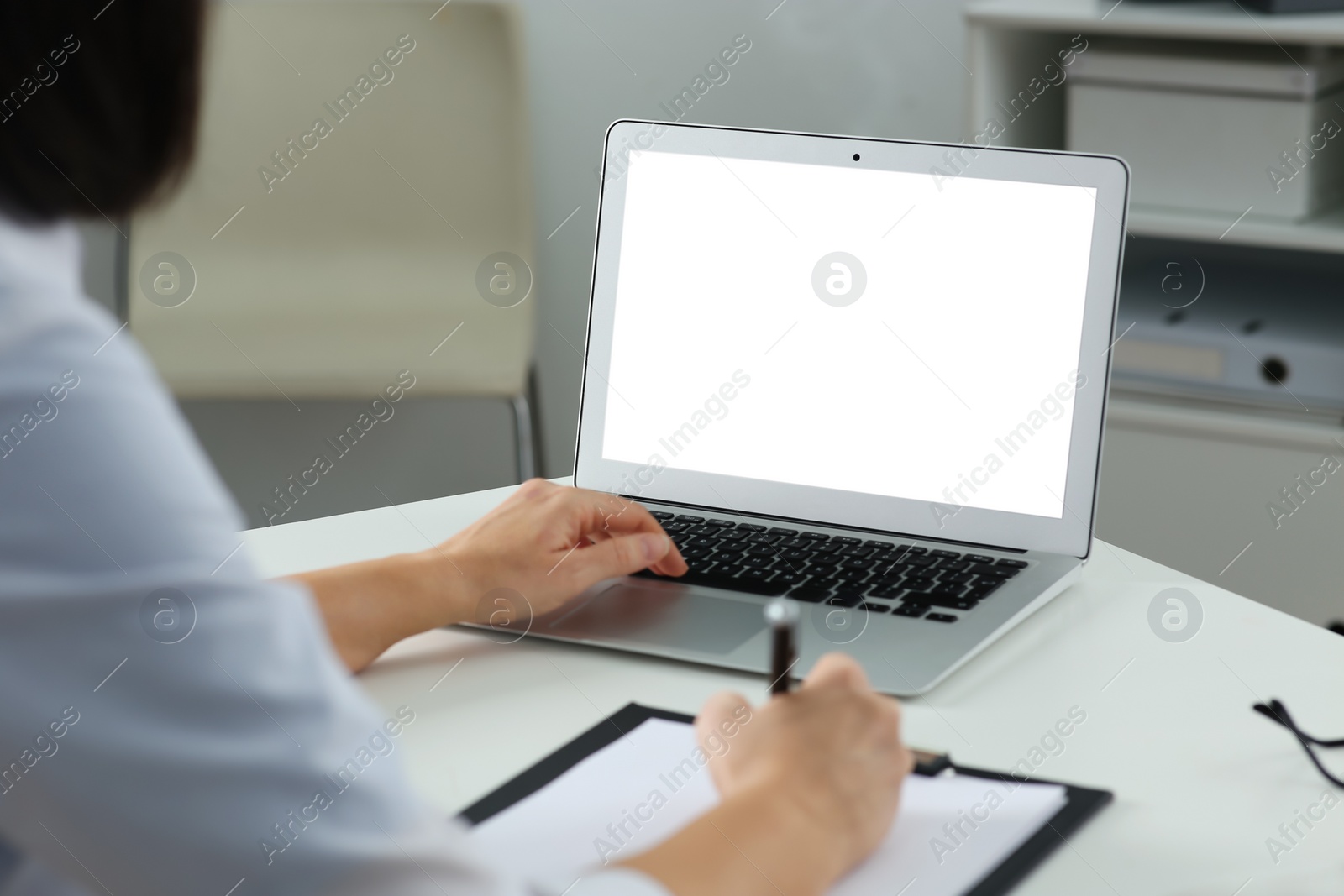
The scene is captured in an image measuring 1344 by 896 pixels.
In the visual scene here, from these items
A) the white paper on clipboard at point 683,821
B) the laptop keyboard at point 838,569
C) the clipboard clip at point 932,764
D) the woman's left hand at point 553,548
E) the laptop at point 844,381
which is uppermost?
the laptop at point 844,381

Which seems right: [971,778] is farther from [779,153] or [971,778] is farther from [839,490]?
[779,153]

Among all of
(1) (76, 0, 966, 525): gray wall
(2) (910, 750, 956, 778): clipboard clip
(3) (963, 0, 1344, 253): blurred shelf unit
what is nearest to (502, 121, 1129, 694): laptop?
(2) (910, 750, 956, 778): clipboard clip

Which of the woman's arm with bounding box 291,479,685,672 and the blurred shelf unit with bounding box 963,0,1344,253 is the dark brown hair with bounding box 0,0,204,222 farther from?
the blurred shelf unit with bounding box 963,0,1344,253

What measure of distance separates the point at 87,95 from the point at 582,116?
2174mm

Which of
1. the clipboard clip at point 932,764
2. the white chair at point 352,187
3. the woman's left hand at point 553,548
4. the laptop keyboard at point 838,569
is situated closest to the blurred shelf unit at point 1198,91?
the white chair at point 352,187

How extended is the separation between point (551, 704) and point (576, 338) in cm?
190

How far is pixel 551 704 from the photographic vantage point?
0.85m

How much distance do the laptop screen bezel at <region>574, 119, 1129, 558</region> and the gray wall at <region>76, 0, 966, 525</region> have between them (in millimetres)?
1337

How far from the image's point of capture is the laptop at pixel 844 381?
965mm

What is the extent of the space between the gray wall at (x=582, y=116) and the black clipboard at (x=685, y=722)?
1.75 m

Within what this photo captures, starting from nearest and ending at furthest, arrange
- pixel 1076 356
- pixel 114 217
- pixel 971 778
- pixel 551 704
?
1. pixel 114 217
2. pixel 971 778
3. pixel 551 704
4. pixel 1076 356

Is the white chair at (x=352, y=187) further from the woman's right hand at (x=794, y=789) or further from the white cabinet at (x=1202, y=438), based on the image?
the woman's right hand at (x=794, y=789)

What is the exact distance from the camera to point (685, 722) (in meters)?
0.80

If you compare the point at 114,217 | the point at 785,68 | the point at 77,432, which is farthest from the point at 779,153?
the point at 785,68
